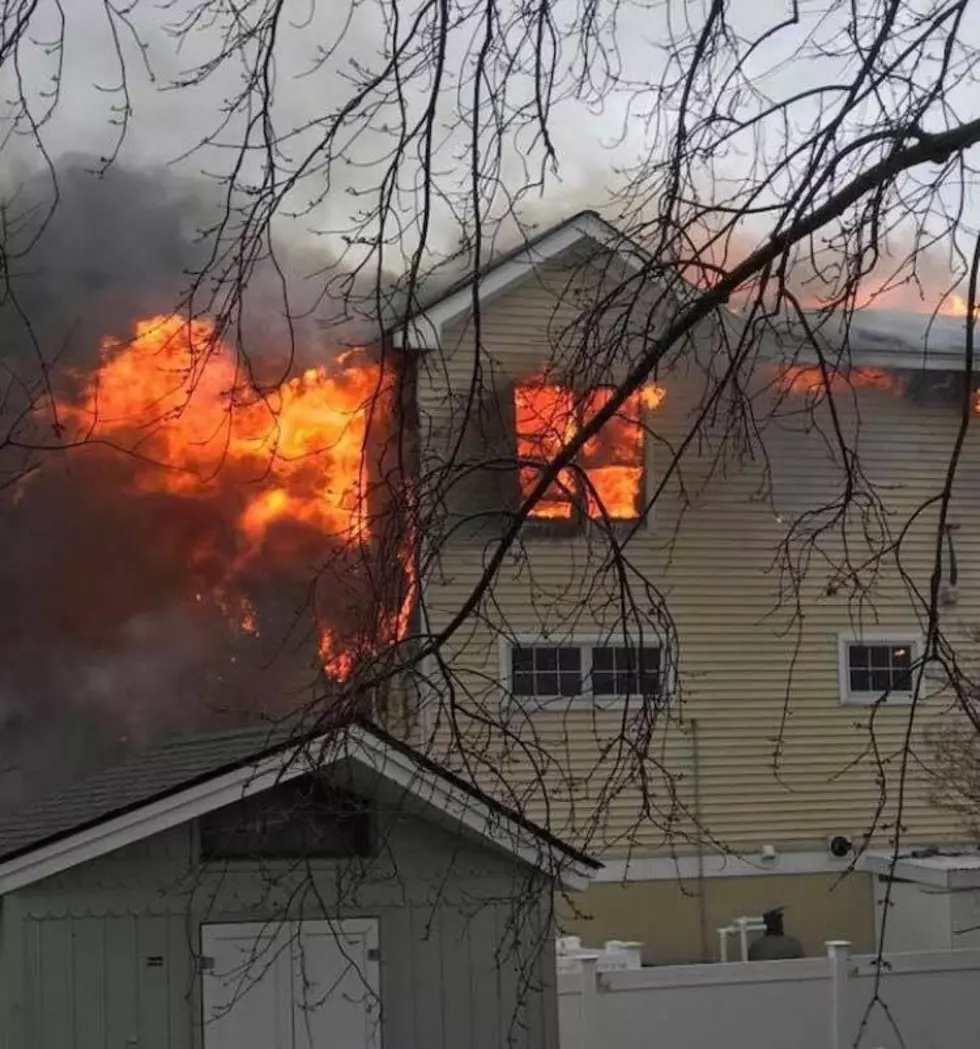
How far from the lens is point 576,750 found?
709 inches

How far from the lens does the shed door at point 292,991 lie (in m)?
10.1

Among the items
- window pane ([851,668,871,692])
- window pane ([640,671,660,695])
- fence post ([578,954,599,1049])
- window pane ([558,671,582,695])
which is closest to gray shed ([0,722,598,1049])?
fence post ([578,954,599,1049])

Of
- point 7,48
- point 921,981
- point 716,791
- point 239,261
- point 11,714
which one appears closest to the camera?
point 7,48

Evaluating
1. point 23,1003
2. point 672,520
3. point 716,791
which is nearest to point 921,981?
point 716,791

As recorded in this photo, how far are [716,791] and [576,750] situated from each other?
184cm

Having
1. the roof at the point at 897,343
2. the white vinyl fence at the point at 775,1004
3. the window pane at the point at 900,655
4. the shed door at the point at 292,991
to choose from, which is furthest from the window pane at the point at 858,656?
the shed door at the point at 292,991

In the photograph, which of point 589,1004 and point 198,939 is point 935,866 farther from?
point 198,939

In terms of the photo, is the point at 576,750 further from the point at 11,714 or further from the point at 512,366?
the point at 11,714

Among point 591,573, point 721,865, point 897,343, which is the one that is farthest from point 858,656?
point 591,573

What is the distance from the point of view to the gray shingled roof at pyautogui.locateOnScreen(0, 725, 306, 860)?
9898mm

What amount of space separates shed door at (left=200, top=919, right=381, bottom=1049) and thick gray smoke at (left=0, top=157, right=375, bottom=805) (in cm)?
676

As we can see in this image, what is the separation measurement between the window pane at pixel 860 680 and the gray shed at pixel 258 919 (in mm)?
9587

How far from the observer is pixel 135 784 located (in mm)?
11055

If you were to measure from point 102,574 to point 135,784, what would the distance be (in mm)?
7156
